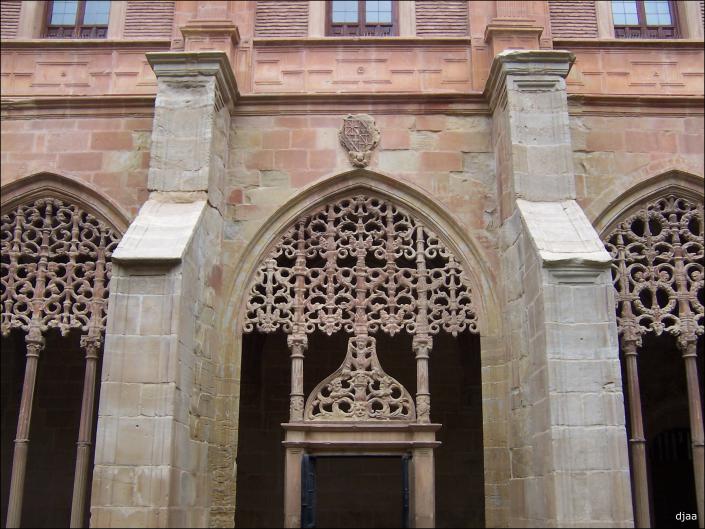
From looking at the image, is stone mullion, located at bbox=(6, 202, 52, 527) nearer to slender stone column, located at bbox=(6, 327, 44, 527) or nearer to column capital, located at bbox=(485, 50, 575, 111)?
slender stone column, located at bbox=(6, 327, 44, 527)

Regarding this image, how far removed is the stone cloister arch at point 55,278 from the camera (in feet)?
Result: 27.0

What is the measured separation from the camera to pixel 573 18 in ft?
31.9

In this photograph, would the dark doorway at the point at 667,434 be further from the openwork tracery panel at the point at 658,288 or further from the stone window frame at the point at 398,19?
the stone window frame at the point at 398,19

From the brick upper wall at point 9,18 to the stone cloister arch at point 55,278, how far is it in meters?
2.29

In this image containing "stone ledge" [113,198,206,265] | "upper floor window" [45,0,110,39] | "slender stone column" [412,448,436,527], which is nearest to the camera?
"stone ledge" [113,198,206,265]

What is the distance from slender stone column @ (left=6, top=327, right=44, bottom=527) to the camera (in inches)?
316

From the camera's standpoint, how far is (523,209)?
7699mm

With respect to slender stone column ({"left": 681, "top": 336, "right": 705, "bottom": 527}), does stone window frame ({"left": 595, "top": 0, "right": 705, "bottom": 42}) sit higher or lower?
higher

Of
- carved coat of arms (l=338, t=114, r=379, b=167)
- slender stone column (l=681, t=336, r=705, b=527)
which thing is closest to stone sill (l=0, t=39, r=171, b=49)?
carved coat of arms (l=338, t=114, r=379, b=167)

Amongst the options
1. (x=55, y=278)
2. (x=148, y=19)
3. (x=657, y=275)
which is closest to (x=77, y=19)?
(x=148, y=19)

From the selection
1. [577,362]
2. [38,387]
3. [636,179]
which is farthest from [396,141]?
[38,387]

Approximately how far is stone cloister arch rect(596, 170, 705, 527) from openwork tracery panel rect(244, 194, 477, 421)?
171 cm

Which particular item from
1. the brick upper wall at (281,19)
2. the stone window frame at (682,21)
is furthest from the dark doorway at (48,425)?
the stone window frame at (682,21)

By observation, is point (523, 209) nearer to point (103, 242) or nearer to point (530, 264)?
point (530, 264)
